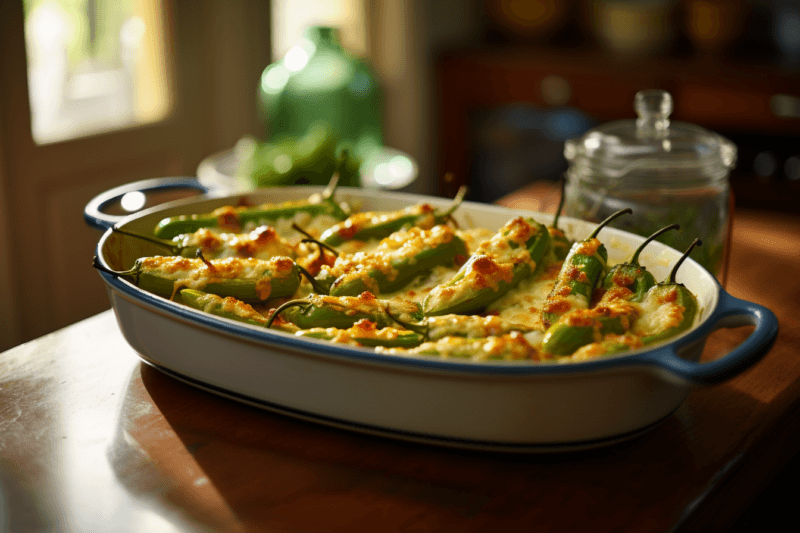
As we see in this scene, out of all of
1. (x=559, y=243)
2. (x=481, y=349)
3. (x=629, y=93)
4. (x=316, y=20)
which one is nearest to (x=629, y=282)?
(x=559, y=243)

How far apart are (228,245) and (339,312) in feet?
0.94

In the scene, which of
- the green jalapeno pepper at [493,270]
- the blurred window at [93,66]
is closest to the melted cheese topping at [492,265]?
the green jalapeno pepper at [493,270]

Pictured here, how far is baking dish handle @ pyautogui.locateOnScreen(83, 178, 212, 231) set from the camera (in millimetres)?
1225

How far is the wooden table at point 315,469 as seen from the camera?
758mm

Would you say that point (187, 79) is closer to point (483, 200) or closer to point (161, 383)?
point (483, 200)

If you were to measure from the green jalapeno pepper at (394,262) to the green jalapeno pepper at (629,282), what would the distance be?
237mm

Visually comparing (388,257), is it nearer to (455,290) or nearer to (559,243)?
(455,290)

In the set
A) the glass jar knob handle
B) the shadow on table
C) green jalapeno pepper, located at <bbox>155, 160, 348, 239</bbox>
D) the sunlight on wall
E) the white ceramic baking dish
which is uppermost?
the sunlight on wall

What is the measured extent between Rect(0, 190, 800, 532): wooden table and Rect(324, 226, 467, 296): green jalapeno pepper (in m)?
0.22

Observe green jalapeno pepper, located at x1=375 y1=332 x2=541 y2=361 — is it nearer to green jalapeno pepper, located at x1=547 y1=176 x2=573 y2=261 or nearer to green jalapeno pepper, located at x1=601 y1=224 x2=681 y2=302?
green jalapeno pepper, located at x1=601 y1=224 x2=681 y2=302

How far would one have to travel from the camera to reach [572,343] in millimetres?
841

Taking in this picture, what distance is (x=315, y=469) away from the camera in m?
0.83

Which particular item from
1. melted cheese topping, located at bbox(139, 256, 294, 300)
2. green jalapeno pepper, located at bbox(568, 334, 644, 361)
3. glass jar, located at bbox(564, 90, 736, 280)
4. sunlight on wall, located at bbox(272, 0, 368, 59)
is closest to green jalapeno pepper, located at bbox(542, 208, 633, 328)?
green jalapeno pepper, located at bbox(568, 334, 644, 361)

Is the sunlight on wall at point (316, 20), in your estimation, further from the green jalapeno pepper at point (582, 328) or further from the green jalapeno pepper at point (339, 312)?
the green jalapeno pepper at point (582, 328)
